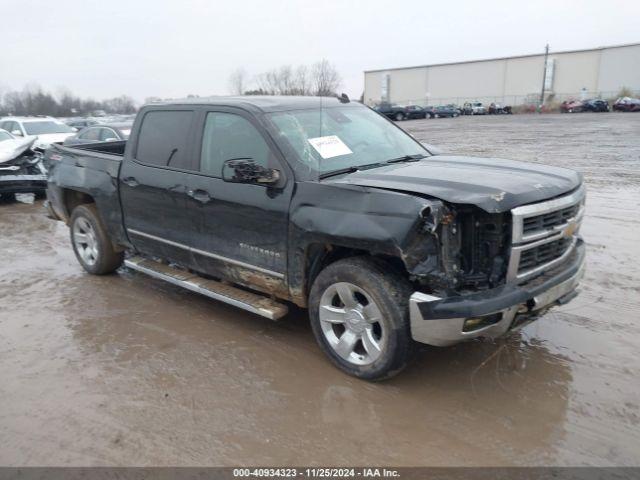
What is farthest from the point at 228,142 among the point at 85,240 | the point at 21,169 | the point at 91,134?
the point at 91,134

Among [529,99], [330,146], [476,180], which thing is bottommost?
[529,99]

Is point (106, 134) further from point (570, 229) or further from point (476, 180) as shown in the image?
point (570, 229)

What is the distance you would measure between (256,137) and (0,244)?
5628mm

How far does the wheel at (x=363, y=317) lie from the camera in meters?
3.40

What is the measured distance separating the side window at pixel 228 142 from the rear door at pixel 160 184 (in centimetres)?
18

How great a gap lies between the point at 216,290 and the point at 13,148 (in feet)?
30.7

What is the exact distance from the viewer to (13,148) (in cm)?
1151

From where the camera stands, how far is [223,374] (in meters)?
3.88

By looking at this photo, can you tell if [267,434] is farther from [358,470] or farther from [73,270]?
[73,270]

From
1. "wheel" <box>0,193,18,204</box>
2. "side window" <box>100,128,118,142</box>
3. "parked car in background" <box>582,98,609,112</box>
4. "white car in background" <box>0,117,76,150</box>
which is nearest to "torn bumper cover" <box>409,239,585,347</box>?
"wheel" <box>0,193,18,204</box>

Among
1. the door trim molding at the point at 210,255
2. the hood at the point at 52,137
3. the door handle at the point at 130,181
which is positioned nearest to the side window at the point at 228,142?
the door trim molding at the point at 210,255

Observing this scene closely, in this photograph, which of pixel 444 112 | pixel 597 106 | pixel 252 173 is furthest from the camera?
pixel 444 112

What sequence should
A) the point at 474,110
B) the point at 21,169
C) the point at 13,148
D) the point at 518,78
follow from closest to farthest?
the point at 21,169
the point at 13,148
the point at 474,110
the point at 518,78

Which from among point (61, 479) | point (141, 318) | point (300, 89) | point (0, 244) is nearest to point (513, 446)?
point (61, 479)
